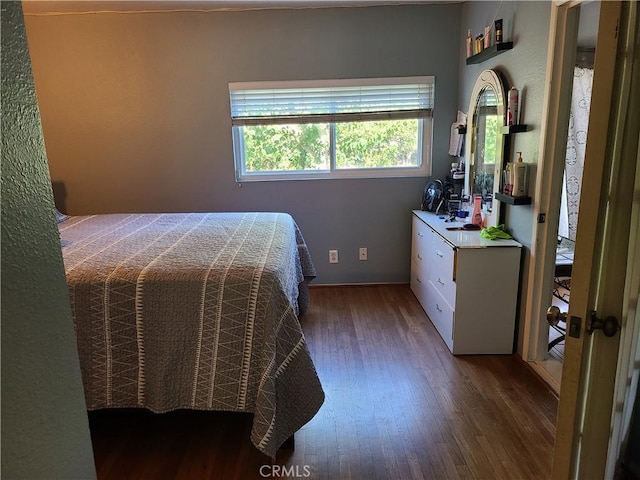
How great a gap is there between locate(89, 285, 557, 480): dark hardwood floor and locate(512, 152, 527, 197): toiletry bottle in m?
1.01

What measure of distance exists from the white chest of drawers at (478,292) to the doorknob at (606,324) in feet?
Answer: 4.99

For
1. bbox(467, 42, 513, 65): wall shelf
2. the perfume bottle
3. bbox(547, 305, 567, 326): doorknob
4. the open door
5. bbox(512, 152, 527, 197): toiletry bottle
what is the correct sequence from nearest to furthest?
the open door, bbox(547, 305, 567, 326): doorknob, bbox(512, 152, 527, 197): toiletry bottle, bbox(467, 42, 513, 65): wall shelf, the perfume bottle

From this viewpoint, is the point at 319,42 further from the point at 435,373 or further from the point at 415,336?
the point at 435,373

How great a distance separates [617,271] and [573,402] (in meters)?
0.35

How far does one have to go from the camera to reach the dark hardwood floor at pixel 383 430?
1773mm

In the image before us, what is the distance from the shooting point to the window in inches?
140

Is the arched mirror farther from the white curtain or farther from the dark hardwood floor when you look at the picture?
the dark hardwood floor

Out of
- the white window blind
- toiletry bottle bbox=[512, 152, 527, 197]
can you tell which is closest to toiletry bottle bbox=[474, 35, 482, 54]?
the white window blind

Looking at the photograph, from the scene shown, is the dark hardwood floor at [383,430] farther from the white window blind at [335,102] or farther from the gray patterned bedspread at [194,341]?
the white window blind at [335,102]

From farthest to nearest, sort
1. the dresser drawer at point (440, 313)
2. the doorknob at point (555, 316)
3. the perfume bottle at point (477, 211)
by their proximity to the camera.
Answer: the perfume bottle at point (477, 211) → the dresser drawer at point (440, 313) → the doorknob at point (555, 316)

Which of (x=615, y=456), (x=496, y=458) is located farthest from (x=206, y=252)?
(x=615, y=456)

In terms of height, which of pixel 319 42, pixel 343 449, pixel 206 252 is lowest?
pixel 343 449

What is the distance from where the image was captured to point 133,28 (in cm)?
342

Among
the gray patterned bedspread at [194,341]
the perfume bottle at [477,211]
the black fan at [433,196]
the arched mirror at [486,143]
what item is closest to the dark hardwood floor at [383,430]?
the gray patterned bedspread at [194,341]
